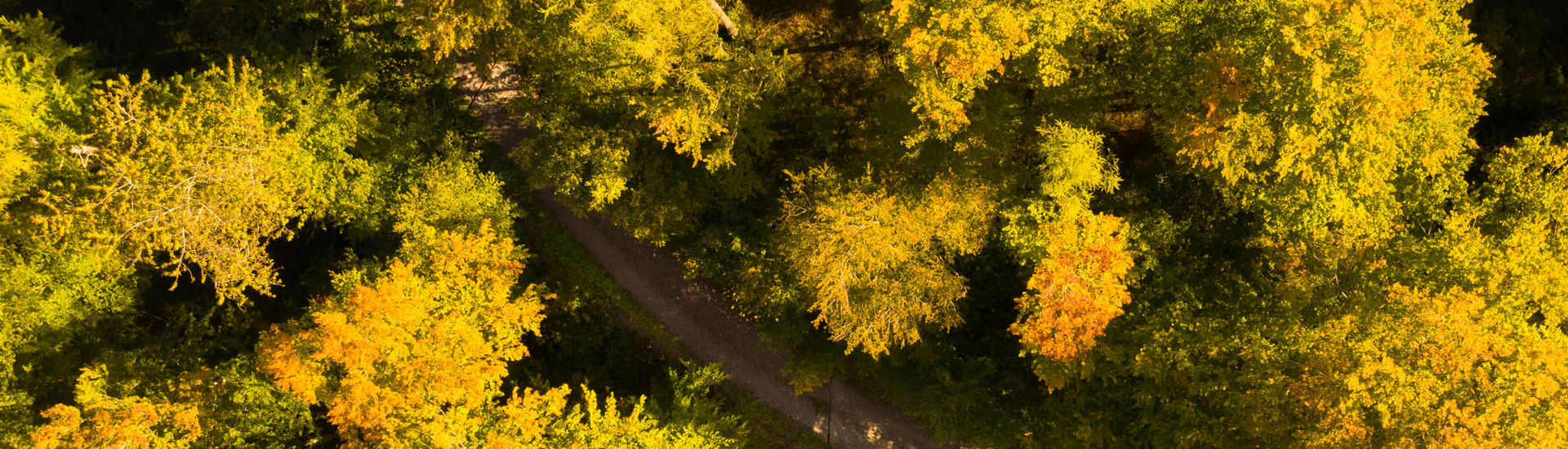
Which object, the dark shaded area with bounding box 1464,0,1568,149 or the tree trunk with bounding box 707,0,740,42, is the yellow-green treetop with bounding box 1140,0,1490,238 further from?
the tree trunk with bounding box 707,0,740,42

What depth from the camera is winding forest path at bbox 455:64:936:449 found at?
2975cm

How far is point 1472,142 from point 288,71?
34.6m

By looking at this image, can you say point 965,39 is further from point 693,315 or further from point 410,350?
point 410,350

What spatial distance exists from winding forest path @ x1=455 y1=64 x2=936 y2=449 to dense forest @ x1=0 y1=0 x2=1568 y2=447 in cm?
62

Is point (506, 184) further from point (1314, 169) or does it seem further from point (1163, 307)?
point (1314, 169)

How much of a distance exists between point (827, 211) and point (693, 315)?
927 centimetres

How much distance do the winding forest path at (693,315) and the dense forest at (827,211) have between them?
616 mm

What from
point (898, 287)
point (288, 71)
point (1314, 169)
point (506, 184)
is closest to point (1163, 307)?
point (1314, 169)

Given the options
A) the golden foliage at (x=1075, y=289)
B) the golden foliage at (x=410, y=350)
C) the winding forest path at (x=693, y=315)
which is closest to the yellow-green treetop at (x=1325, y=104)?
the golden foliage at (x=1075, y=289)

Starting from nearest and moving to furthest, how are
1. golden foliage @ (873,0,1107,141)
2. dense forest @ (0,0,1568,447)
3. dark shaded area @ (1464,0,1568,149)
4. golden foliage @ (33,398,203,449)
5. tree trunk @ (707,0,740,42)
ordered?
dense forest @ (0,0,1568,447) → golden foliage @ (873,0,1107,141) → golden foliage @ (33,398,203,449) → dark shaded area @ (1464,0,1568,149) → tree trunk @ (707,0,740,42)

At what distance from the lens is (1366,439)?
63.4 ft

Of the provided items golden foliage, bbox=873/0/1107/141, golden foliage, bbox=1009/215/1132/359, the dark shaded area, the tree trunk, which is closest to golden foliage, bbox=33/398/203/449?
the tree trunk

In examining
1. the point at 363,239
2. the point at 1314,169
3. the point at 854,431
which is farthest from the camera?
the point at 854,431

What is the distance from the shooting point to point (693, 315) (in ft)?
99.2
